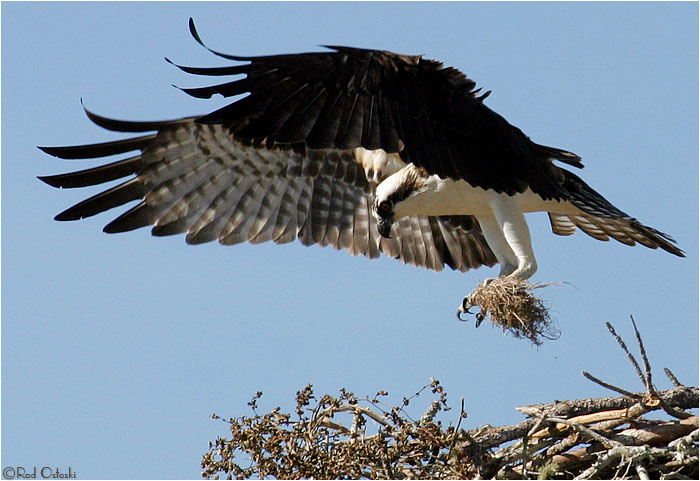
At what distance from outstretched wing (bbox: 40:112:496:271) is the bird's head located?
0.61 m

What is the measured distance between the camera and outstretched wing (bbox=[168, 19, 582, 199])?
620 centimetres

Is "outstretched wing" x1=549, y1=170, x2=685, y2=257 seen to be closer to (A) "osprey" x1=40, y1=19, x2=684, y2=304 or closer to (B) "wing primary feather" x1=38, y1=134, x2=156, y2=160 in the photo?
(A) "osprey" x1=40, y1=19, x2=684, y2=304

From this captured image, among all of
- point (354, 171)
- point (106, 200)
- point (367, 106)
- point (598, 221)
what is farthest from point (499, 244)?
point (106, 200)

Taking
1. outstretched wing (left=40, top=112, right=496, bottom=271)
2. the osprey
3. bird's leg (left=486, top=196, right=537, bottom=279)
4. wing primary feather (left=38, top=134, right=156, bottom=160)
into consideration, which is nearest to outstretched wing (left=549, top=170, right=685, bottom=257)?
the osprey

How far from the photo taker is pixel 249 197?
779 centimetres

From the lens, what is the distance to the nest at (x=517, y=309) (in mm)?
6531

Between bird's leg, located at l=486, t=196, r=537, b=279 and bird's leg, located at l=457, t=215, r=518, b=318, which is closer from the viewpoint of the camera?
bird's leg, located at l=486, t=196, r=537, b=279

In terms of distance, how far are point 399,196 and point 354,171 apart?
0.79 metres

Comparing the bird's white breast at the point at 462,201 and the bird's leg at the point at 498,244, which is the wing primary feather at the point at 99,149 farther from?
the bird's leg at the point at 498,244

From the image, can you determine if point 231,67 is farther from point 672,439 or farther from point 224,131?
point 672,439

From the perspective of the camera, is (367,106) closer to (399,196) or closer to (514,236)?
(399,196)

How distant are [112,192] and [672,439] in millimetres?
3687

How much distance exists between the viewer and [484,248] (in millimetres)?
7992

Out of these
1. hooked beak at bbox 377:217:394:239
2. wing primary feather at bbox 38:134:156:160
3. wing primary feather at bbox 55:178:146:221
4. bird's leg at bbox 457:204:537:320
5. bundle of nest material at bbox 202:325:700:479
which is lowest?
bundle of nest material at bbox 202:325:700:479
